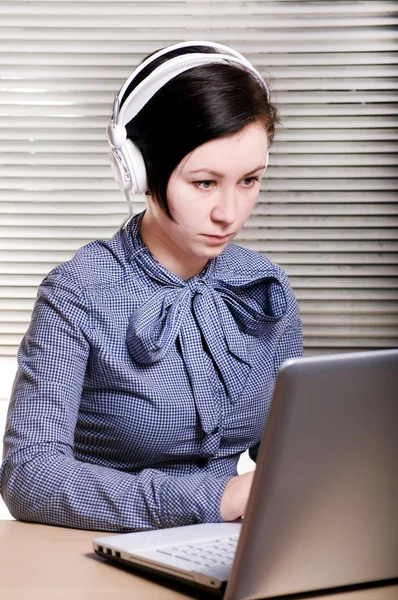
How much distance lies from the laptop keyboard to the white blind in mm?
1591

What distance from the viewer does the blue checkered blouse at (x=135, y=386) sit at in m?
1.11

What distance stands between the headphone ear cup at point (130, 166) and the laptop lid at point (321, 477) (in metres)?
0.70

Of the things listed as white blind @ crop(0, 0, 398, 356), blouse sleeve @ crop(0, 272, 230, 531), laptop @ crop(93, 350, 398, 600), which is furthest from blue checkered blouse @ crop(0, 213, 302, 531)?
white blind @ crop(0, 0, 398, 356)

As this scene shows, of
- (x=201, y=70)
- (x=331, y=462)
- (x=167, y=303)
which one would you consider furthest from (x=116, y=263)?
(x=331, y=462)

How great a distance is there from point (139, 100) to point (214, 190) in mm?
173

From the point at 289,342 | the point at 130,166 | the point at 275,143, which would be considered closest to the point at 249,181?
the point at 130,166

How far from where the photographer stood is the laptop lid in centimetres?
70

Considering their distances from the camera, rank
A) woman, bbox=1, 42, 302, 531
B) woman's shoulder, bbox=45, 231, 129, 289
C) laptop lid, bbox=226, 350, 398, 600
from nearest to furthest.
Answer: laptop lid, bbox=226, 350, 398, 600
woman, bbox=1, 42, 302, 531
woman's shoulder, bbox=45, 231, 129, 289

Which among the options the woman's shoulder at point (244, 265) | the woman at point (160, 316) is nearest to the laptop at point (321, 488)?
the woman at point (160, 316)

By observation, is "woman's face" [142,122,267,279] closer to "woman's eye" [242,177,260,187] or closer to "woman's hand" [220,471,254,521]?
"woman's eye" [242,177,260,187]

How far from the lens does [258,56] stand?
2.43m

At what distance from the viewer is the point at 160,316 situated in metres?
1.34

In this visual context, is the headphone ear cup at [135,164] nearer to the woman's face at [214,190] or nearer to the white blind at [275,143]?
the woman's face at [214,190]

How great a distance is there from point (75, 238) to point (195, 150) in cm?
123
